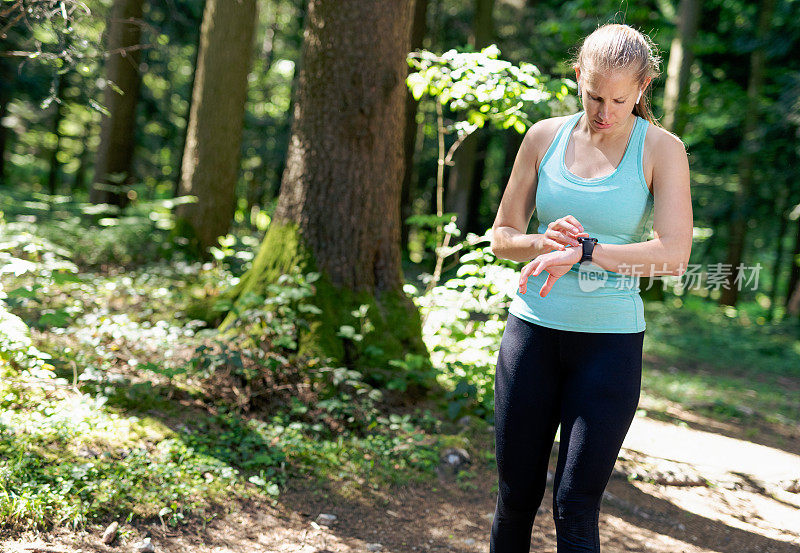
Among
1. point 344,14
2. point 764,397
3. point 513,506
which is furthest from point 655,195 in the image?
point 764,397

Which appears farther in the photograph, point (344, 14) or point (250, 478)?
point (344, 14)

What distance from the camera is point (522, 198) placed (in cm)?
244

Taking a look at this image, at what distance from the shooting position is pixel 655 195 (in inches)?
84.5

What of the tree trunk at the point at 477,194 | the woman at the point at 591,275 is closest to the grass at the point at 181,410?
the woman at the point at 591,275

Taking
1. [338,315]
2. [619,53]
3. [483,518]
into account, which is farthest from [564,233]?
[338,315]

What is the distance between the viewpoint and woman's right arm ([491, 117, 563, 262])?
7.82 ft

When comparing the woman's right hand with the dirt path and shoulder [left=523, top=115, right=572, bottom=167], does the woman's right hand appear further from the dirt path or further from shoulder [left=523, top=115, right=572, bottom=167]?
the dirt path

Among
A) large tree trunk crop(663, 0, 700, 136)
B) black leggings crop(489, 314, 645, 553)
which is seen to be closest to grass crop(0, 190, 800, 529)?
black leggings crop(489, 314, 645, 553)

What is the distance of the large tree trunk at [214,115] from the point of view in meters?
8.63

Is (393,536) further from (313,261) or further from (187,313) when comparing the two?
(187,313)

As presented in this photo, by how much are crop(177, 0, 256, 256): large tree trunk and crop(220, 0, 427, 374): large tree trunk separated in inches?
148

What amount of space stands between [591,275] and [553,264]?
188 mm

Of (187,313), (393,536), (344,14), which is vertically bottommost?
(393,536)

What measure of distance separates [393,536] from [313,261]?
2.26 metres
